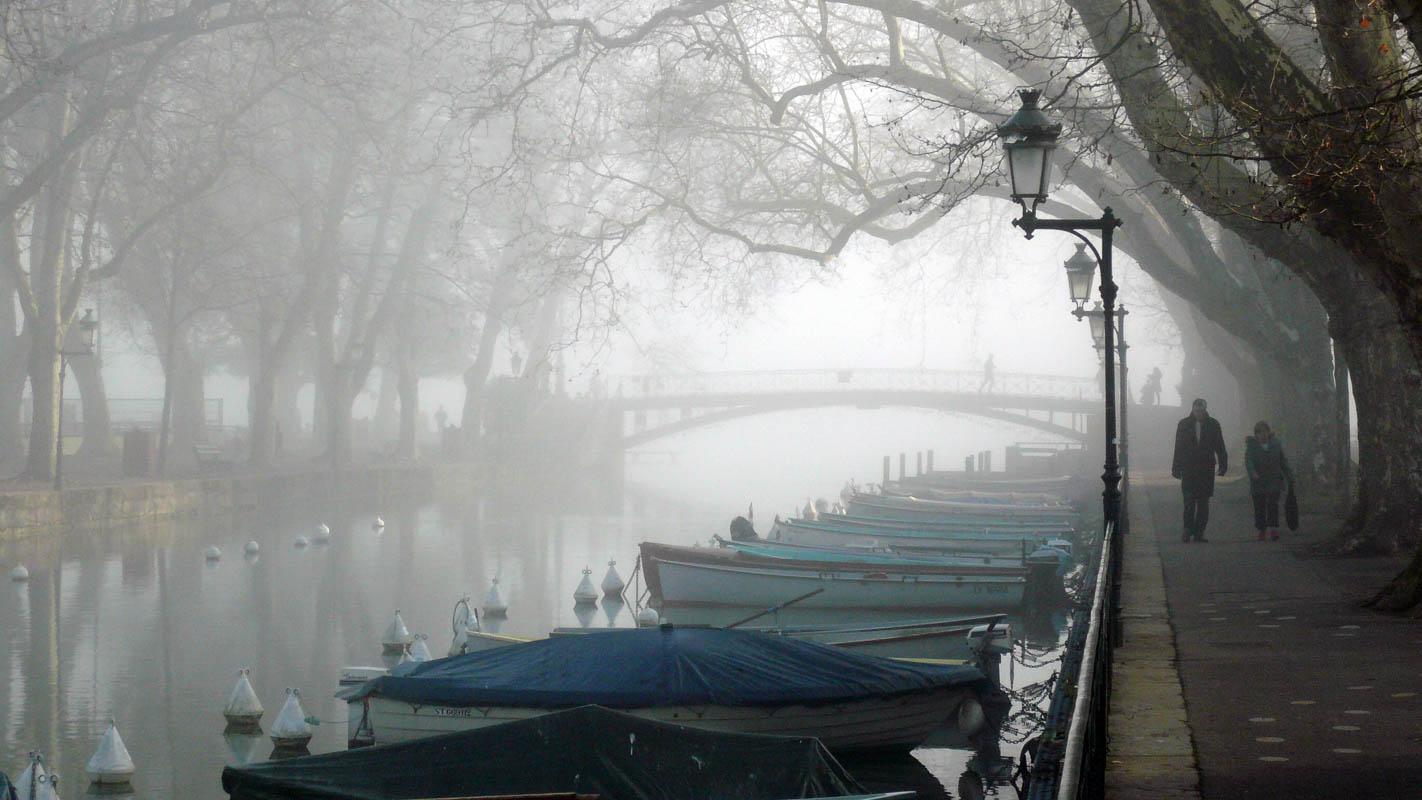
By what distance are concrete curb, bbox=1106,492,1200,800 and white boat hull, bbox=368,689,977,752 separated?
5.40ft

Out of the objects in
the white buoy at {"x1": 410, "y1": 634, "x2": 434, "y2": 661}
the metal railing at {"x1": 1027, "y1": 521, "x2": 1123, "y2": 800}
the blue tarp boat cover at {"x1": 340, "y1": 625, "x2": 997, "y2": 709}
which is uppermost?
the metal railing at {"x1": 1027, "y1": 521, "x2": 1123, "y2": 800}

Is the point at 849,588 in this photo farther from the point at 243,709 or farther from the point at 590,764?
the point at 590,764

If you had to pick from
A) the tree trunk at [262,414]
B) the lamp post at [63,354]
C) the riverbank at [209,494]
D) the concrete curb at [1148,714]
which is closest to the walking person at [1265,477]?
the concrete curb at [1148,714]

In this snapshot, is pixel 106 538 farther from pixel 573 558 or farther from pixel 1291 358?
pixel 1291 358

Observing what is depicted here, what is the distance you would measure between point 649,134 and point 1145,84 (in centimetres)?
1450

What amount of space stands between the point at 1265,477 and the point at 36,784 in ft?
44.1

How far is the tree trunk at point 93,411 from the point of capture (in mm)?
40656

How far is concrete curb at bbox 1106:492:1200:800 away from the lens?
7027 millimetres

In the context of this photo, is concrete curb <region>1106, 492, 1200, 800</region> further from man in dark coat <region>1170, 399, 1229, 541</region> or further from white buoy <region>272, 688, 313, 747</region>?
white buoy <region>272, 688, 313, 747</region>

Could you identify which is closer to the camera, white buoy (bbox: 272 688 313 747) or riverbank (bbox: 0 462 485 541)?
white buoy (bbox: 272 688 313 747)

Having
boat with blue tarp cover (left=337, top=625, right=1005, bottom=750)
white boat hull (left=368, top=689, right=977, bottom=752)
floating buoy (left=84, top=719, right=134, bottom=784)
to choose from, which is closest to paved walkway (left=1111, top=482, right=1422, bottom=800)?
white boat hull (left=368, top=689, right=977, bottom=752)

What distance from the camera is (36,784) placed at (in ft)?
33.7

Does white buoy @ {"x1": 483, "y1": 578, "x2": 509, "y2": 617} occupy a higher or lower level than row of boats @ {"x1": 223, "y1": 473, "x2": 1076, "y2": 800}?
lower

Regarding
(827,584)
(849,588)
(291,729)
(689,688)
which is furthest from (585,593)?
(689,688)
